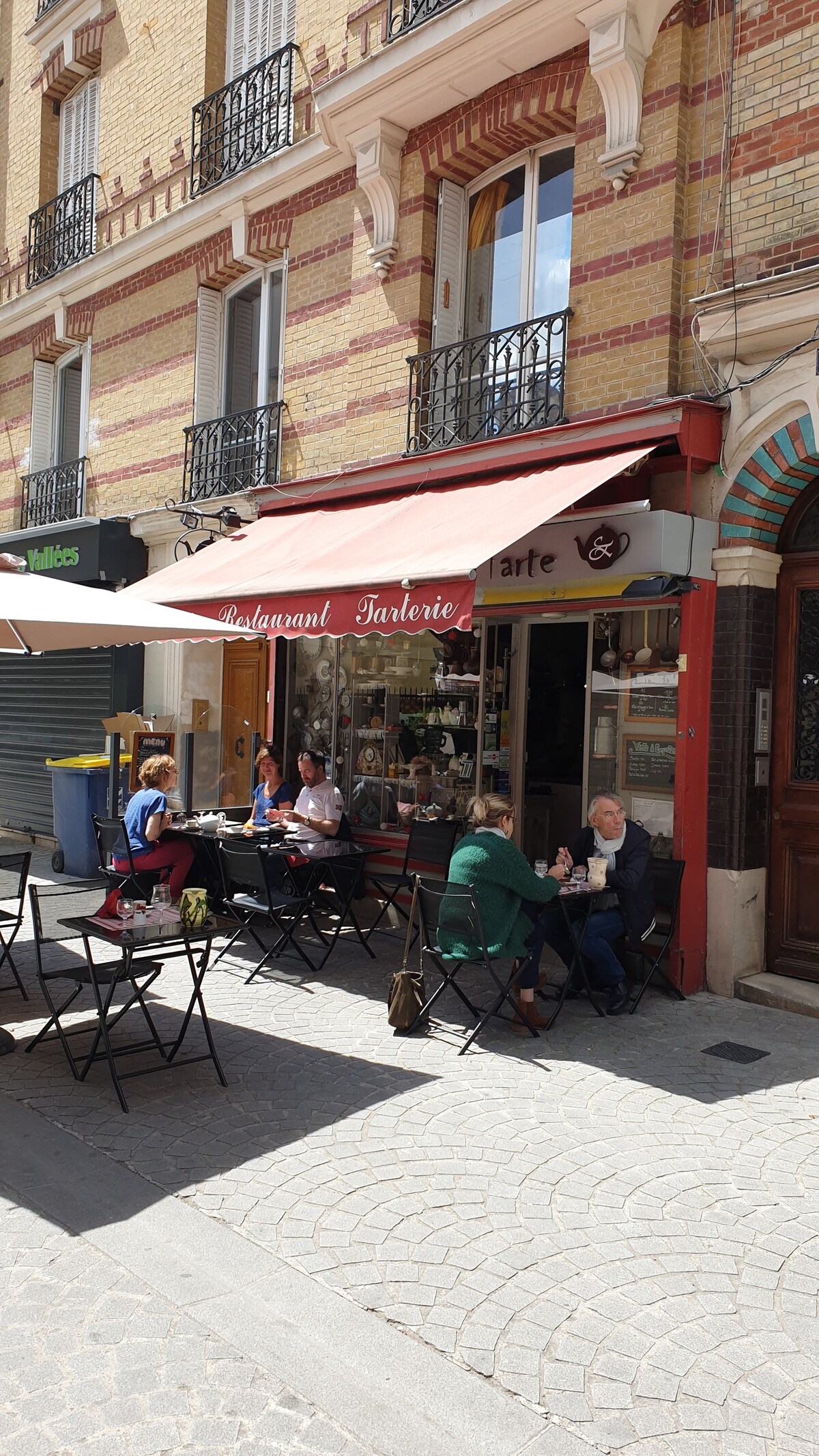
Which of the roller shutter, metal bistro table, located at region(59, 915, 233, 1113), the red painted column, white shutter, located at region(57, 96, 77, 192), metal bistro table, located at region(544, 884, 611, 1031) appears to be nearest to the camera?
metal bistro table, located at region(59, 915, 233, 1113)

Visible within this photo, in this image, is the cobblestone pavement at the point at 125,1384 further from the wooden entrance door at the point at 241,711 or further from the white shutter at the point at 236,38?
the white shutter at the point at 236,38

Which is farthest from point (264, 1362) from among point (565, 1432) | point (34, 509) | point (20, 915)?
point (34, 509)

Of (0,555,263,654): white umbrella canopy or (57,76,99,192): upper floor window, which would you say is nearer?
(0,555,263,654): white umbrella canopy

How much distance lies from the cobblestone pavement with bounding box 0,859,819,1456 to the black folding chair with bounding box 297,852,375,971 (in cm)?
142

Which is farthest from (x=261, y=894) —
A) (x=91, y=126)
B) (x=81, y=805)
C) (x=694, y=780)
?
(x=91, y=126)

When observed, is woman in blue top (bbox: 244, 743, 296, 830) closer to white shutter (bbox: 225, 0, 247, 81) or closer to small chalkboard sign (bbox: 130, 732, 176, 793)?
small chalkboard sign (bbox: 130, 732, 176, 793)

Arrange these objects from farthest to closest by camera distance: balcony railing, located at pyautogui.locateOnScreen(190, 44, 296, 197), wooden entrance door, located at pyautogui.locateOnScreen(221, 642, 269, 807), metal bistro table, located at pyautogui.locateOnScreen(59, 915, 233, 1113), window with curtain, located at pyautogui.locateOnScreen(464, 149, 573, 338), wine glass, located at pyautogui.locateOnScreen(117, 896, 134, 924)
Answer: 1. wooden entrance door, located at pyautogui.locateOnScreen(221, 642, 269, 807)
2. balcony railing, located at pyautogui.locateOnScreen(190, 44, 296, 197)
3. window with curtain, located at pyautogui.locateOnScreen(464, 149, 573, 338)
4. wine glass, located at pyautogui.locateOnScreen(117, 896, 134, 924)
5. metal bistro table, located at pyautogui.locateOnScreen(59, 915, 233, 1113)

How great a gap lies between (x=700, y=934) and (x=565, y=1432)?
4331 mm

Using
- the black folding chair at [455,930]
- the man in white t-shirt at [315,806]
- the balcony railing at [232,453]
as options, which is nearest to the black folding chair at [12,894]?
the man in white t-shirt at [315,806]

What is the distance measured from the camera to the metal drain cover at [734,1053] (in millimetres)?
5594

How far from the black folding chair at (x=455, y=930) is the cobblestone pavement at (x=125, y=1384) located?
2.68 meters

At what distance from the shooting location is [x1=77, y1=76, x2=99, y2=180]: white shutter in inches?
530

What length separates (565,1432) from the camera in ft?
8.82

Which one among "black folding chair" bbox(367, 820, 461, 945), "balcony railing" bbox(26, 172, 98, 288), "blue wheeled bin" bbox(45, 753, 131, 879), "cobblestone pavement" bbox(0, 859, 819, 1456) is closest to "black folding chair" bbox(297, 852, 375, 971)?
"black folding chair" bbox(367, 820, 461, 945)
